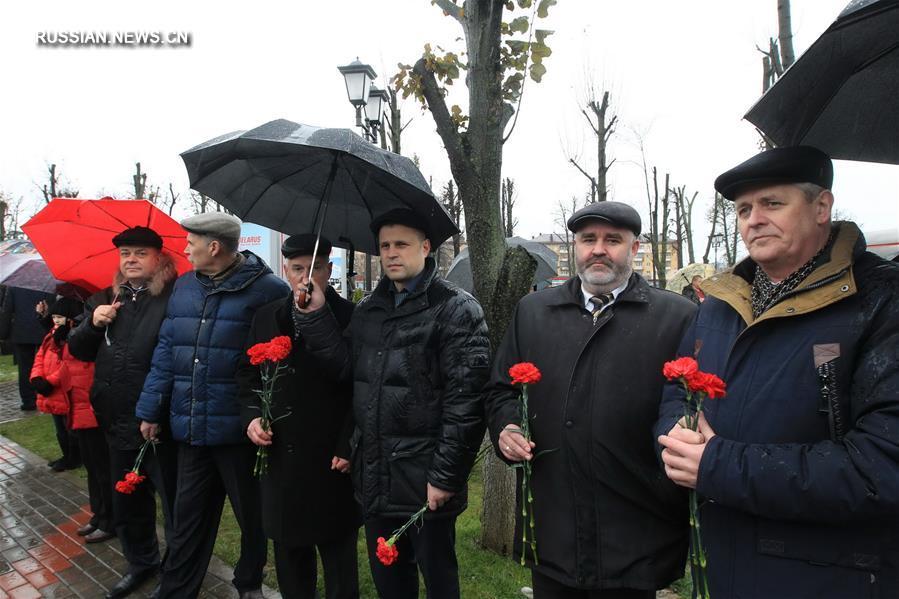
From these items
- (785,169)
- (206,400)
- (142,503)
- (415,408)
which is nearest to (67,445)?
(142,503)

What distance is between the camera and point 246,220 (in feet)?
10.8

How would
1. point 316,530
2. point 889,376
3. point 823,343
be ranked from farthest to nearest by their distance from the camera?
point 316,530 → point 823,343 → point 889,376

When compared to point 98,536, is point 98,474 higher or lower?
higher

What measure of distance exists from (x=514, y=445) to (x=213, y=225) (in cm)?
232

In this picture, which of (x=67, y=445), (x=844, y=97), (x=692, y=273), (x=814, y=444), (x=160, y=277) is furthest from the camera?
(x=692, y=273)

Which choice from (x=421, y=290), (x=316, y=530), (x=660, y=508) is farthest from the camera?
(x=316, y=530)

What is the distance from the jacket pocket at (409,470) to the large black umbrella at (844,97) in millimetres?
1852

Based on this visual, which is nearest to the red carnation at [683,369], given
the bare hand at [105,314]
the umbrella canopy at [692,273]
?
the bare hand at [105,314]

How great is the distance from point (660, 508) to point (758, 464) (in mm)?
611

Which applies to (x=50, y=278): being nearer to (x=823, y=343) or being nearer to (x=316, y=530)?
(x=316, y=530)

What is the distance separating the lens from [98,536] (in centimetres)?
430

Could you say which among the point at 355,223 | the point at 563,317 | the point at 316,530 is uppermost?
the point at 355,223

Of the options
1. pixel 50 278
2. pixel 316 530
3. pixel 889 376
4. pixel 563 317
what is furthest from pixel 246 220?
pixel 50 278

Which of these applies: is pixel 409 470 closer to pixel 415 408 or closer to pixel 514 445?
pixel 415 408
